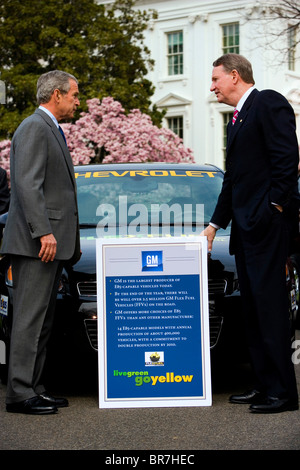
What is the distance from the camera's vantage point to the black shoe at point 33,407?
201 inches

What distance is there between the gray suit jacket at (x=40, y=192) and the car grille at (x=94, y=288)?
215 mm

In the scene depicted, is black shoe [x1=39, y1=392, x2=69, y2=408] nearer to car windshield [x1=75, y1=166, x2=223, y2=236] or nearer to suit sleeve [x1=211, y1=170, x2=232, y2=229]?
car windshield [x1=75, y1=166, x2=223, y2=236]

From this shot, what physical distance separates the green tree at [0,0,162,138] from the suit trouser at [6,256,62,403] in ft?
80.3

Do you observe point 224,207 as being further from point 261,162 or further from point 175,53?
point 175,53

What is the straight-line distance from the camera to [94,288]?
17.8 ft

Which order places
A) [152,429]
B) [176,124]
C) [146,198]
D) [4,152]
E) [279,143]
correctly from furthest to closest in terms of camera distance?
[176,124]
[4,152]
[146,198]
[279,143]
[152,429]

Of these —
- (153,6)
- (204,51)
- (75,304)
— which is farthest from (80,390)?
(153,6)

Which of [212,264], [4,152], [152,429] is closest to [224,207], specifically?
[212,264]

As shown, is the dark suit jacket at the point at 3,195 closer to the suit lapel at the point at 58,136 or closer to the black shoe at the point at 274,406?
the suit lapel at the point at 58,136

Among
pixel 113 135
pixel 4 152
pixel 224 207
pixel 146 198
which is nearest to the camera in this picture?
pixel 224 207

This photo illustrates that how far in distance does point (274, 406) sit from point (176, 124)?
36.0 meters

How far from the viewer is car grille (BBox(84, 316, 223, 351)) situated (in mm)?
5359

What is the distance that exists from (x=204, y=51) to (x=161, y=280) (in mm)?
34313

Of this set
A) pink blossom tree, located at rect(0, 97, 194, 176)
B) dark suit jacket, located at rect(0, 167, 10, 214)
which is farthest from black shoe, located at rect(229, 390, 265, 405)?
pink blossom tree, located at rect(0, 97, 194, 176)
